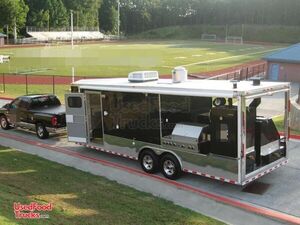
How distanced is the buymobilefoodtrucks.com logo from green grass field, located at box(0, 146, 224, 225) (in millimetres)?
108

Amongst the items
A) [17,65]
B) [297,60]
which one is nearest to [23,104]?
[297,60]

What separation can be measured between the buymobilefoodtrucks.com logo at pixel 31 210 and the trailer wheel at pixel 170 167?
144 inches

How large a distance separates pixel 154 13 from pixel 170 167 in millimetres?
143293

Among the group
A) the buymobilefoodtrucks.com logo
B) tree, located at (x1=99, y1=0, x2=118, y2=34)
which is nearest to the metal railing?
the buymobilefoodtrucks.com logo

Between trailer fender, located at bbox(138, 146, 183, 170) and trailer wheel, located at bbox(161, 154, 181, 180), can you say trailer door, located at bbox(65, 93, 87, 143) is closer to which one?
trailer fender, located at bbox(138, 146, 183, 170)

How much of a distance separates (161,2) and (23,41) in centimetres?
7157

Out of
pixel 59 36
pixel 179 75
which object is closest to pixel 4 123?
pixel 179 75

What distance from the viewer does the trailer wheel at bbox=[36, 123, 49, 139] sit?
55.4ft

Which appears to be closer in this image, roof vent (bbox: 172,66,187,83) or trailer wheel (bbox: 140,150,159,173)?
trailer wheel (bbox: 140,150,159,173)

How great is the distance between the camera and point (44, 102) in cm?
1791

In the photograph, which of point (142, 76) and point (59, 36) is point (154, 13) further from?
point (142, 76)

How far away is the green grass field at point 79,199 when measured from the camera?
8505mm

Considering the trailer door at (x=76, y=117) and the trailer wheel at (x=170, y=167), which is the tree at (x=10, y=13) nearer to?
the trailer door at (x=76, y=117)

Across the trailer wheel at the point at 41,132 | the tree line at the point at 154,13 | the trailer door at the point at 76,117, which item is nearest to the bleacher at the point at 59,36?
the tree line at the point at 154,13
